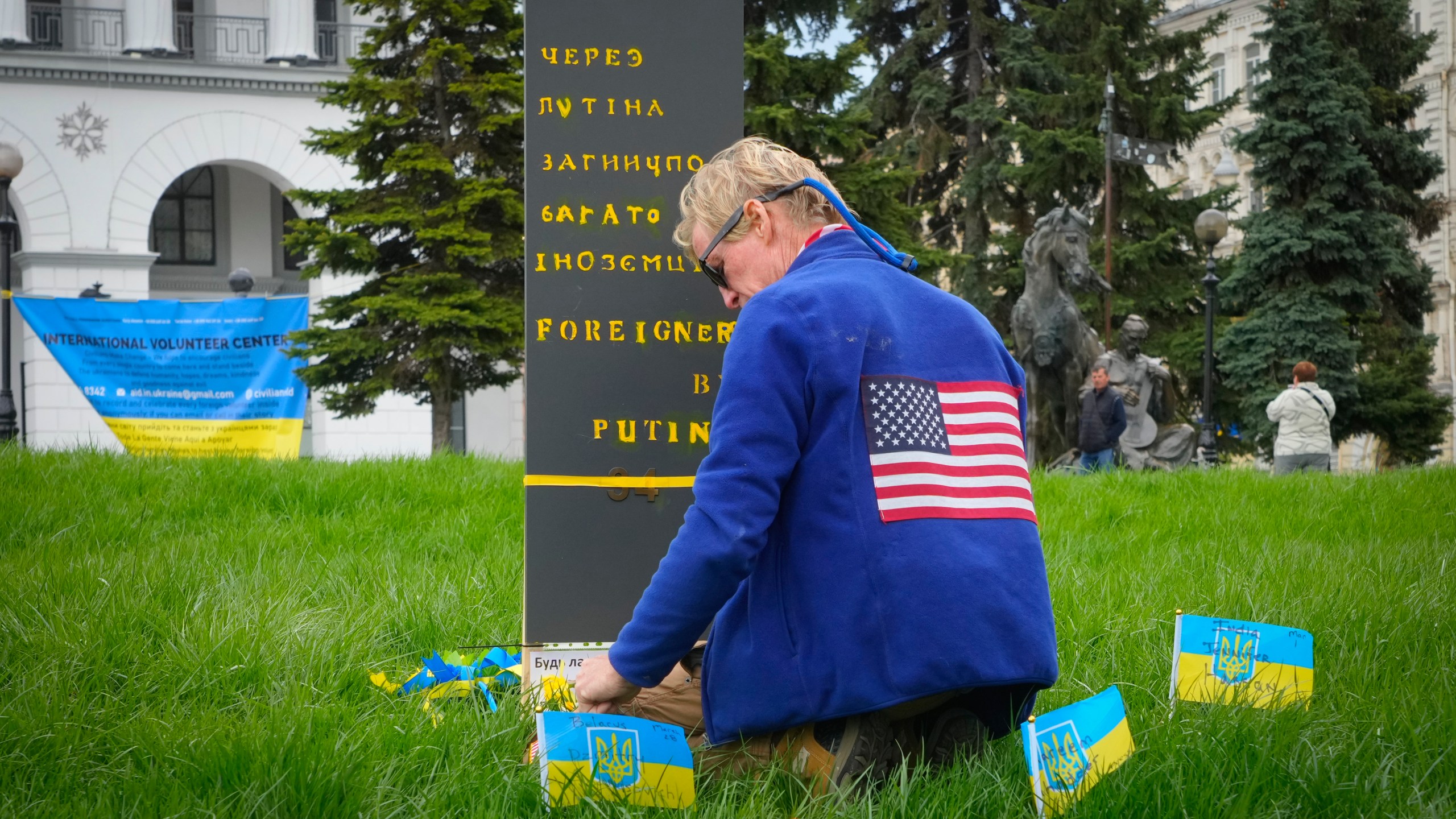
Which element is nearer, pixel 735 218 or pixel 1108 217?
pixel 735 218

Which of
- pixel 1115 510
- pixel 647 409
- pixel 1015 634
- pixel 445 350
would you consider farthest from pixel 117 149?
pixel 1015 634

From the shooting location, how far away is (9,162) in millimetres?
16250

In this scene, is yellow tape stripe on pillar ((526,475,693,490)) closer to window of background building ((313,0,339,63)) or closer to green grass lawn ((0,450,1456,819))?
green grass lawn ((0,450,1456,819))

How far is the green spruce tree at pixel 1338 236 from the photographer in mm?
26844

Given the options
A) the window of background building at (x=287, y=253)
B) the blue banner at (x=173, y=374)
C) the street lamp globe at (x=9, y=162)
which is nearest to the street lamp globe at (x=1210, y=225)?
the blue banner at (x=173, y=374)

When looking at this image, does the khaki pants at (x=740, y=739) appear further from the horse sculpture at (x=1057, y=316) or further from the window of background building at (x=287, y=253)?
the window of background building at (x=287, y=253)

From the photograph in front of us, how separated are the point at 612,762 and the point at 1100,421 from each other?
12.8 metres

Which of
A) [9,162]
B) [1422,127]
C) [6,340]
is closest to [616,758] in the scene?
[6,340]

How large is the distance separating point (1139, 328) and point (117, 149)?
61.5 ft

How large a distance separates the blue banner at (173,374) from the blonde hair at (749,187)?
12387 mm

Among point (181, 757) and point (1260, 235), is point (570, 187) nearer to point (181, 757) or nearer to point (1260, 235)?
point (181, 757)

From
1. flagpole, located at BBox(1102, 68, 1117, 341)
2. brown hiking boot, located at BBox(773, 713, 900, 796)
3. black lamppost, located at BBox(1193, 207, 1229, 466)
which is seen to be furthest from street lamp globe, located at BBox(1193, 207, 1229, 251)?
brown hiking boot, located at BBox(773, 713, 900, 796)

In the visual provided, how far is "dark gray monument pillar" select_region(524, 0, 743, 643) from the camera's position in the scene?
434cm

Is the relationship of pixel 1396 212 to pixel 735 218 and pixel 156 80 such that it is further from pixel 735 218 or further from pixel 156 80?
pixel 735 218
